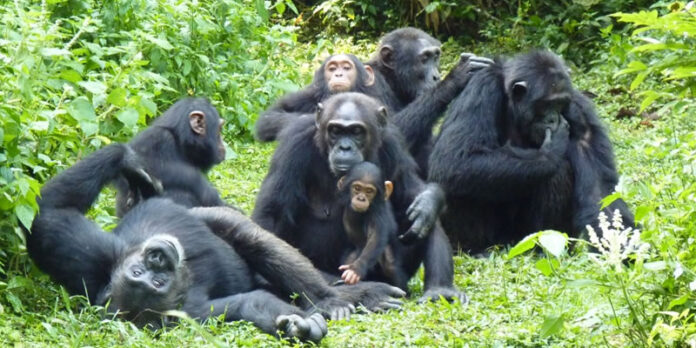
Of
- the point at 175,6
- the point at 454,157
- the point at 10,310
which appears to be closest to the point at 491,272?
the point at 454,157

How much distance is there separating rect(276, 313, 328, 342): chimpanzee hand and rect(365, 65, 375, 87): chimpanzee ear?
451 cm

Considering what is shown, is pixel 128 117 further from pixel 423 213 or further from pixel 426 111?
pixel 426 111

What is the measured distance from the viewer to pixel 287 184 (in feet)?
27.3

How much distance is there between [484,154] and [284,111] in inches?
85.5

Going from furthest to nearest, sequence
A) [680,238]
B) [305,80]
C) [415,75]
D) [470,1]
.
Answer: [470,1]
[305,80]
[415,75]
[680,238]

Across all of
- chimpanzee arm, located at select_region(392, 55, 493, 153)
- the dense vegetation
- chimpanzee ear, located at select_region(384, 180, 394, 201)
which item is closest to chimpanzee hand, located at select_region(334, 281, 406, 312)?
the dense vegetation

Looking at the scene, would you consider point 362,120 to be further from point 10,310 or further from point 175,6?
Answer: point 175,6

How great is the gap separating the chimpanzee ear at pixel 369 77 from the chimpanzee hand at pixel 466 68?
0.84 m

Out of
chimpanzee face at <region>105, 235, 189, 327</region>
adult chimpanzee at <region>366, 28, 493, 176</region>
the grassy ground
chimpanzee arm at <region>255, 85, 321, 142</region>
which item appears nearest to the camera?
the grassy ground

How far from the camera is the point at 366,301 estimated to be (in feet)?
25.3

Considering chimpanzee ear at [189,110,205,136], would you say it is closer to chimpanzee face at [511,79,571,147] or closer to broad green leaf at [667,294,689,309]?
chimpanzee face at [511,79,571,147]

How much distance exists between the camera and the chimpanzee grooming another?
800 centimetres

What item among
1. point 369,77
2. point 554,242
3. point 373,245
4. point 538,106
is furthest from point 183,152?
point 554,242

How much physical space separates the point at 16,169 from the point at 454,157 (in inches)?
155
